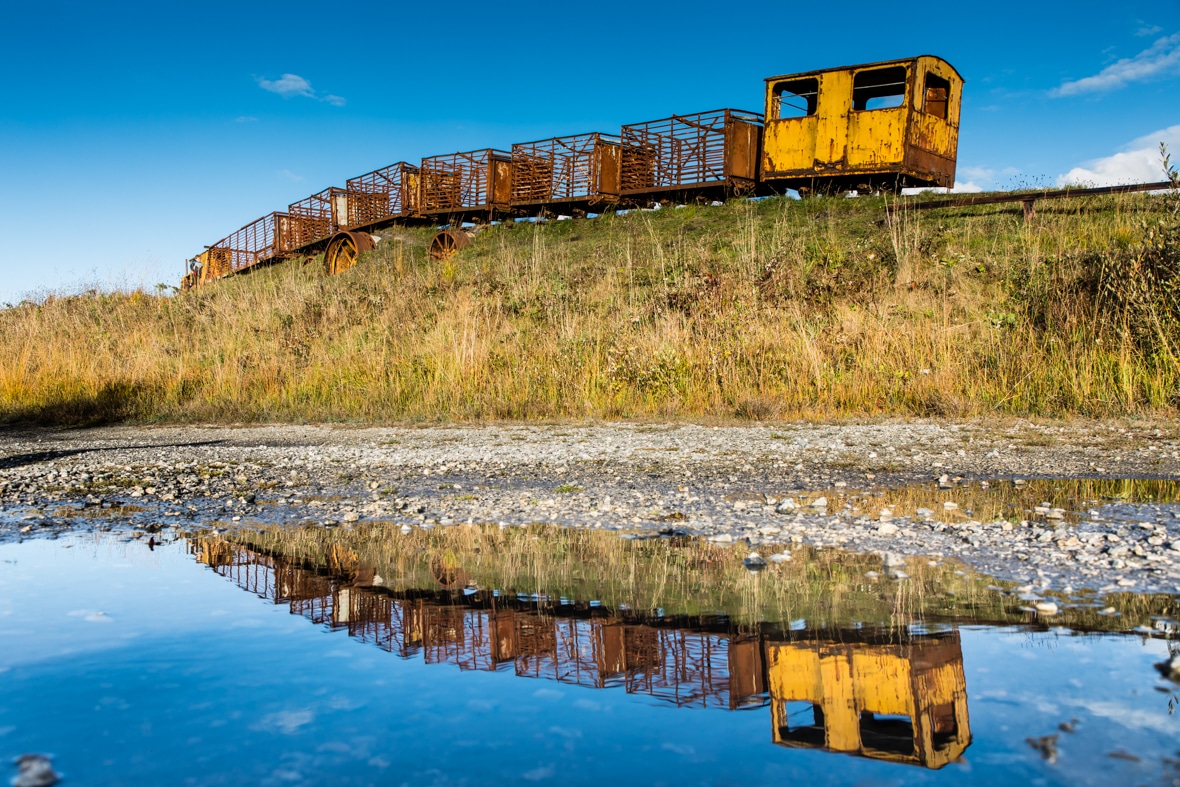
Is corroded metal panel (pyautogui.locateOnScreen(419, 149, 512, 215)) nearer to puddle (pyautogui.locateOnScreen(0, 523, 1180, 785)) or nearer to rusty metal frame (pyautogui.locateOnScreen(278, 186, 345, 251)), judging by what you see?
rusty metal frame (pyautogui.locateOnScreen(278, 186, 345, 251))

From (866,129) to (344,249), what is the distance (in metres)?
13.0

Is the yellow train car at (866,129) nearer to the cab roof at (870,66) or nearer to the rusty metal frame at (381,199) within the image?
the cab roof at (870,66)

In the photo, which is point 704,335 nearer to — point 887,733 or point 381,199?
point 887,733

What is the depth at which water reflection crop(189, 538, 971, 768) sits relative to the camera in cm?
154

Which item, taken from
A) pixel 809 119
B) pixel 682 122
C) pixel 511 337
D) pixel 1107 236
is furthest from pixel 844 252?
pixel 682 122

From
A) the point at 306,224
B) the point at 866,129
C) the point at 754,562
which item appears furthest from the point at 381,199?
the point at 754,562

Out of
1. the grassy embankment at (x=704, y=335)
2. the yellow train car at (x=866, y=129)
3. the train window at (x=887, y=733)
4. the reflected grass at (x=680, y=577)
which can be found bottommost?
the train window at (x=887, y=733)

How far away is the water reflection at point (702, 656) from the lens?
1537 millimetres

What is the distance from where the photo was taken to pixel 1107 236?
1037 centimetres

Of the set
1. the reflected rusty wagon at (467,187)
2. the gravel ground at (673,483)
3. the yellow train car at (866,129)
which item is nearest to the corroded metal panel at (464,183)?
the reflected rusty wagon at (467,187)

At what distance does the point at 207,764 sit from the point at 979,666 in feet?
4.90

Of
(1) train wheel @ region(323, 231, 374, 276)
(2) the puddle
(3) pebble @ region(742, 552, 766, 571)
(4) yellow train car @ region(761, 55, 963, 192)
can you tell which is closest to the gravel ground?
(3) pebble @ region(742, 552, 766, 571)

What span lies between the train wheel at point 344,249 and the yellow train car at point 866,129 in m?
9.76

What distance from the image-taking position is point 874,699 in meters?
1.66
